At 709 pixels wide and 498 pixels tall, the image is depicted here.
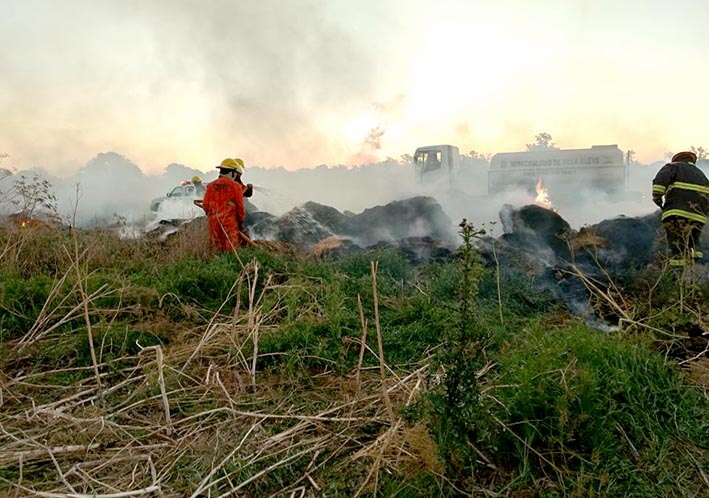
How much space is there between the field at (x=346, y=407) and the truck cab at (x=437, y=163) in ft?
58.6

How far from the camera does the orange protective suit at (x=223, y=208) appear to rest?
663 centimetres

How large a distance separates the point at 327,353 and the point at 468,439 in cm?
152

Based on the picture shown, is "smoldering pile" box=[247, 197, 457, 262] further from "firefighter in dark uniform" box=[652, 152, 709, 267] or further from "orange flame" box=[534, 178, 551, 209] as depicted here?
"orange flame" box=[534, 178, 551, 209]

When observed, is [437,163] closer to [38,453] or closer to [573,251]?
[573,251]

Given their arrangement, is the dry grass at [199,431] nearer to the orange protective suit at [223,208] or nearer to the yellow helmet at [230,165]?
the orange protective suit at [223,208]

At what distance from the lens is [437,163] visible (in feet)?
70.9

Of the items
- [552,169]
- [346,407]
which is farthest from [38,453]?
[552,169]

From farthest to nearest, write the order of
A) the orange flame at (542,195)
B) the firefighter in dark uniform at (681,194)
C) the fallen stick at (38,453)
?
the orange flame at (542,195)
the firefighter in dark uniform at (681,194)
the fallen stick at (38,453)

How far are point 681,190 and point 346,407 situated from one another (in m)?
5.99

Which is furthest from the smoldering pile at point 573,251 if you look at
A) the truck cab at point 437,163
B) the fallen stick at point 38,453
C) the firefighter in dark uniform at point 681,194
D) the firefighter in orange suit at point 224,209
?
the truck cab at point 437,163

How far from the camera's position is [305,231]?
1059 cm

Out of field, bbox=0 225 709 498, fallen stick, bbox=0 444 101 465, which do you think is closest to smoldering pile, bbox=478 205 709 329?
field, bbox=0 225 709 498

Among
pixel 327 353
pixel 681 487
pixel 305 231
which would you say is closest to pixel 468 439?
pixel 681 487

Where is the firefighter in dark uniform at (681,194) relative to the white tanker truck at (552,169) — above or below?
below
